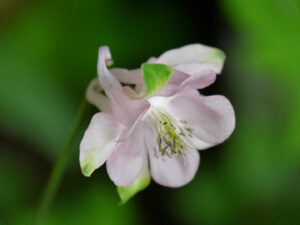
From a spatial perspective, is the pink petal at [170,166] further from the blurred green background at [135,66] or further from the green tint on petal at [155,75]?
the blurred green background at [135,66]

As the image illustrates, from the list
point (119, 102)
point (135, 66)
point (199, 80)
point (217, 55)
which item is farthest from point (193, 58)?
point (135, 66)

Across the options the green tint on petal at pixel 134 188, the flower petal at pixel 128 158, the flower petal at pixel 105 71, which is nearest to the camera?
the flower petal at pixel 105 71

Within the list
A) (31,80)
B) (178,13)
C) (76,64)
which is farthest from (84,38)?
(178,13)

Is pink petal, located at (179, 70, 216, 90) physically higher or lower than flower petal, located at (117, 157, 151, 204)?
higher

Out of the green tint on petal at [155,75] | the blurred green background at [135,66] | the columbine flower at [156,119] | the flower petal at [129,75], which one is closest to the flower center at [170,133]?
the columbine flower at [156,119]

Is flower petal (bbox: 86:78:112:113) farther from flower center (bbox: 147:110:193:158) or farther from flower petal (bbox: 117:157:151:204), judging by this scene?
flower petal (bbox: 117:157:151:204)

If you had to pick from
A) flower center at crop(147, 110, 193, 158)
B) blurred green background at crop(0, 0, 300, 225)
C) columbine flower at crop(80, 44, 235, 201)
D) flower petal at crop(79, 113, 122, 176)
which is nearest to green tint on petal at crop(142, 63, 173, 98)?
columbine flower at crop(80, 44, 235, 201)

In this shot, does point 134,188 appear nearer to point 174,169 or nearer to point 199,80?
point 174,169
